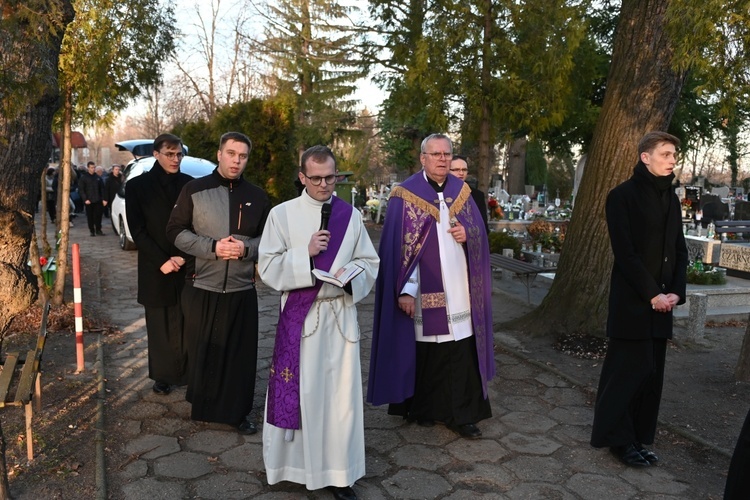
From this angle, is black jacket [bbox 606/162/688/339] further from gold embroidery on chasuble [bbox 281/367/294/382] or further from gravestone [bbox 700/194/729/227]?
gravestone [bbox 700/194/729/227]

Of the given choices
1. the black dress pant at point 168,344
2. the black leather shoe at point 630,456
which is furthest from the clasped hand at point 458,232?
the black dress pant at point 168,344

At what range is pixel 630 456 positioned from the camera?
440cm

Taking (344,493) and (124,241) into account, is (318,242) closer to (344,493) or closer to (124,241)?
(344,493)

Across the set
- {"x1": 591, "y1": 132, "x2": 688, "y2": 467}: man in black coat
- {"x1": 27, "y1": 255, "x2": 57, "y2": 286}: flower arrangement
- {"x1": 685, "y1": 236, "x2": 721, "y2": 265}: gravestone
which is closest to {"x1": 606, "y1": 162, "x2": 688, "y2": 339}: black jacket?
{"x1": 591, "y1": 132, "x2": 688, "y2": 467}: man in black coat

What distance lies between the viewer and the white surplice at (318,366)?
3801 mm

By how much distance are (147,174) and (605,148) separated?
14.4ft

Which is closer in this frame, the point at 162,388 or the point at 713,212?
the point at 162,388

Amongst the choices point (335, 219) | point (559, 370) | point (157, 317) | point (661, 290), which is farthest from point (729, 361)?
point (157, 317)

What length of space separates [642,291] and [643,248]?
29 cm

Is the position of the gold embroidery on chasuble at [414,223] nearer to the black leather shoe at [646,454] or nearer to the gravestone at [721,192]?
the black leather shoe at [646,454]

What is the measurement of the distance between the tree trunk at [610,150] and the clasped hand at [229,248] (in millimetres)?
3867

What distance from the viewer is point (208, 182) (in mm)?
4770

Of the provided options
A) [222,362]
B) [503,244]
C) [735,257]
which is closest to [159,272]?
[222,362]

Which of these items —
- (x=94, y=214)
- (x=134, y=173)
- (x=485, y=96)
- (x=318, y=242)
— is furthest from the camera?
(x=94, y=214)
